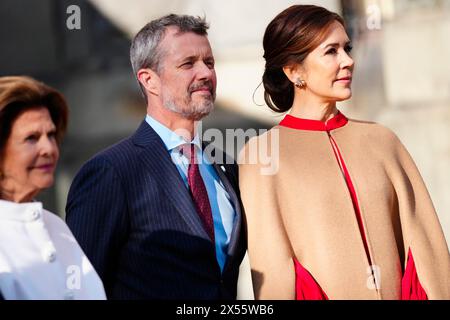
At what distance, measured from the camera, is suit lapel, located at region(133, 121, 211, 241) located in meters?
3.58

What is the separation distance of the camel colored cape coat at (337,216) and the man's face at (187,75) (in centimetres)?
27

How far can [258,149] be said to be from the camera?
3797mm

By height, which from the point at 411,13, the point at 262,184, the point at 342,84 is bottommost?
the point at 262,184

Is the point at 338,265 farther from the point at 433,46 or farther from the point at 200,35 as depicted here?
the point at 433,46

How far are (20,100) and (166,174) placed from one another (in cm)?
82

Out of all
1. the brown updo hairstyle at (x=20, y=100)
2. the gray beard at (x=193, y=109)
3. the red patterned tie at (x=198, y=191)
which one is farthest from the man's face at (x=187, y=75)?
the brown updo hairstyle at (x=20, y=100)

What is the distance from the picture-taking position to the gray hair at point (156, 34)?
3812mm

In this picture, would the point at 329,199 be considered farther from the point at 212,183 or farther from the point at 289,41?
the point at 289,41

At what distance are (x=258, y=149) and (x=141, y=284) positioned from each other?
0.66 meters

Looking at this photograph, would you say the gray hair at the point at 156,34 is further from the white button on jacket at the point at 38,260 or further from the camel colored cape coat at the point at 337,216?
the white button on jacket at the point at 38,260

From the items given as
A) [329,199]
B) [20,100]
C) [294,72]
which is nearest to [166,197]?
[329,199]

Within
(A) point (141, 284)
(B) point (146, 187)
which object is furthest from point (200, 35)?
(A) point (141, 284)
